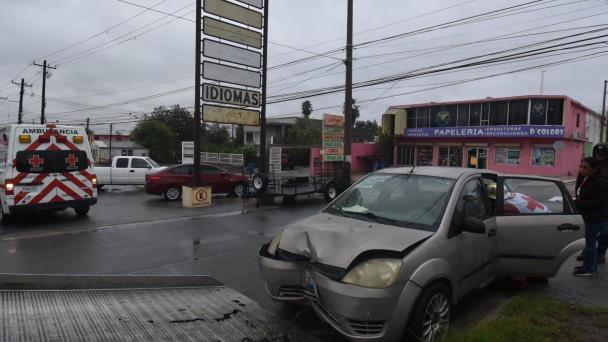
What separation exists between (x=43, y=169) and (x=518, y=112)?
1303 inches

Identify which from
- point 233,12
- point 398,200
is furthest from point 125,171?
point 398,200

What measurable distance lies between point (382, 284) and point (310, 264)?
0.68 m

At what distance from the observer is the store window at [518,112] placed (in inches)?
1297

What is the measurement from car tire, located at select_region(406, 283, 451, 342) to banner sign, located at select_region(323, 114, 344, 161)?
14396 mm

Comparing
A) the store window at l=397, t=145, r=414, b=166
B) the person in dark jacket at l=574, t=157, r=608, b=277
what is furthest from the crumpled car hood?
the store window at l=397, t=145, r=414, b=166

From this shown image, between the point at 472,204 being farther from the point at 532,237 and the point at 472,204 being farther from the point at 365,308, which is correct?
the point at 365,308

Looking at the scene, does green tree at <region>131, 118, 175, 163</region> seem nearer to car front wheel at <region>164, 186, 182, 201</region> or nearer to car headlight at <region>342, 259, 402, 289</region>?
car front wheel at <region>164, 186, 182, 201</region>

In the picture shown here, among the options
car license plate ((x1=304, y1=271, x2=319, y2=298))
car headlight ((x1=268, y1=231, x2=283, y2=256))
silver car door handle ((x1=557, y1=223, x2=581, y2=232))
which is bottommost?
car license plate ((x1=304, y1=271, x2=319, y2=298))

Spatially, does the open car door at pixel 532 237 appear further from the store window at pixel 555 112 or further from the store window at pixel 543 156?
the store window at pixel 543 156

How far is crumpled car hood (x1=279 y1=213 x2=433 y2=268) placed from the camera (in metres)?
3.59

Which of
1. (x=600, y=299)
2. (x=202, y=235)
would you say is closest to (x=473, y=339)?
(x=600, y=299)

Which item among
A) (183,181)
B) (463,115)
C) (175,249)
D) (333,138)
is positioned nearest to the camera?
(175,249)

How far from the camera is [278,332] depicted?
3.95 m

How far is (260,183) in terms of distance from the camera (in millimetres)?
14297
